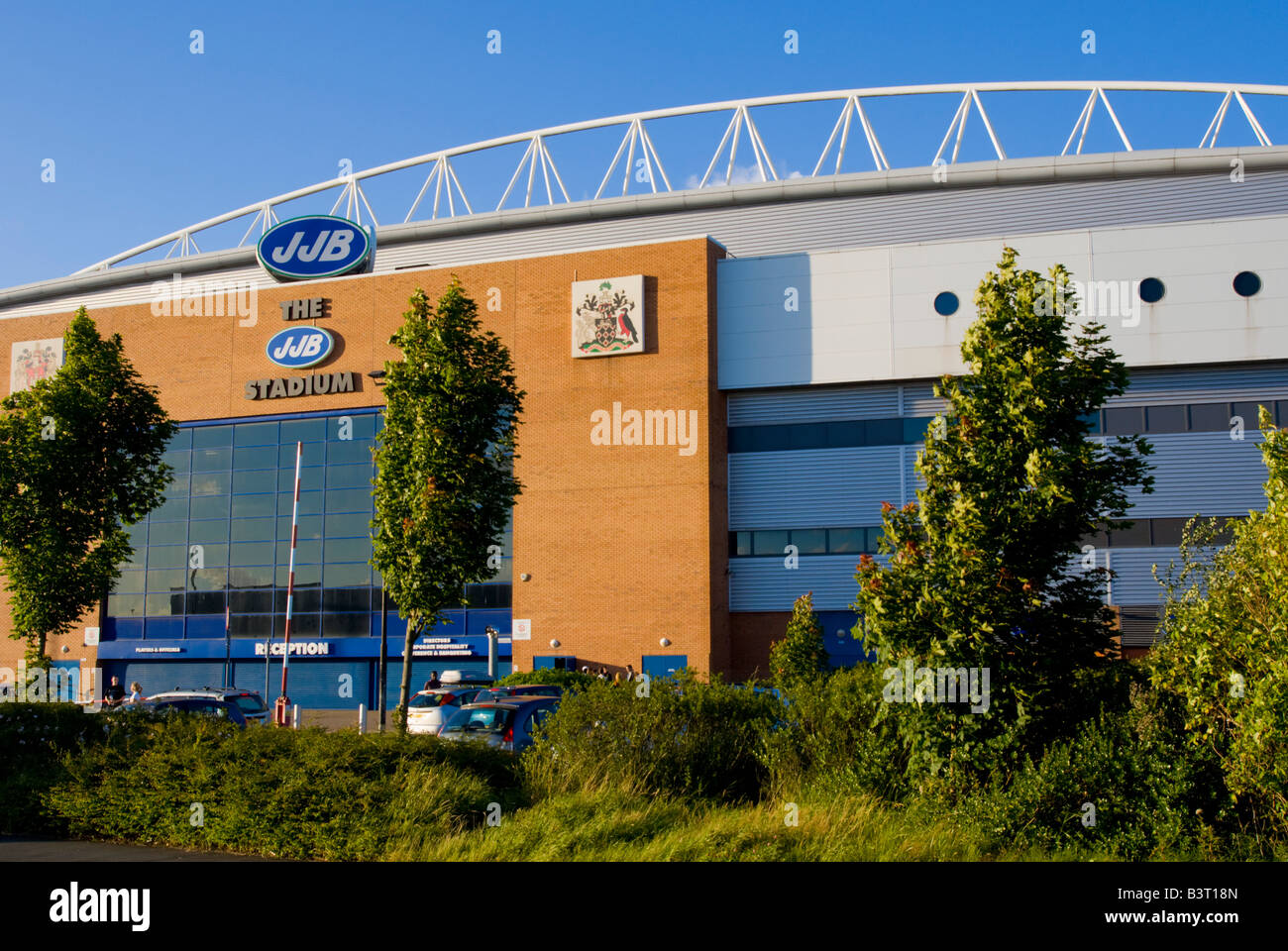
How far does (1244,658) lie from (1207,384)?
86.9 ft

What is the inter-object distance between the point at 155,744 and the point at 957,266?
28.6 metres

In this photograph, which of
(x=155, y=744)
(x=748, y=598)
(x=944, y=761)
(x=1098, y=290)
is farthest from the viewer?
(x=748, y=598)

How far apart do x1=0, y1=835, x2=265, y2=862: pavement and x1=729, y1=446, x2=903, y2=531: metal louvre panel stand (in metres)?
26.3

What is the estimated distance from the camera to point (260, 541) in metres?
40.9

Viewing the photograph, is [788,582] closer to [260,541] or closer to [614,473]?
[614,473]

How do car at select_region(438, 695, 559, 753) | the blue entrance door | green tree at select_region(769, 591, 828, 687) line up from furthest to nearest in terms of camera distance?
the blue entrance door → green tree at select_region(769, 591, 828, 687) → car at select_region(438, 695, 559, 753)

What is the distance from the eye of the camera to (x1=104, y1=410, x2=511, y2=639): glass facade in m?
39.3

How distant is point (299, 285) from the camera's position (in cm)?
4094

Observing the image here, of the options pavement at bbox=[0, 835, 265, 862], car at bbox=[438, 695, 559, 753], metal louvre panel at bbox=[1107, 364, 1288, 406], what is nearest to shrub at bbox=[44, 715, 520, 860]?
pavement at bbox=[0, 835, 265, 862]

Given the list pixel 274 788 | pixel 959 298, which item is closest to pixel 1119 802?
pixel 274 788

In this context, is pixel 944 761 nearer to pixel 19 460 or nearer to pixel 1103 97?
pixel 19 460

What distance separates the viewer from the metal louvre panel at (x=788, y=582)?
1372 inches

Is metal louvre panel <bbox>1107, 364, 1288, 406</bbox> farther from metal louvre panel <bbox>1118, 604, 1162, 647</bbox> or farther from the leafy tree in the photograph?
the leafy tree
